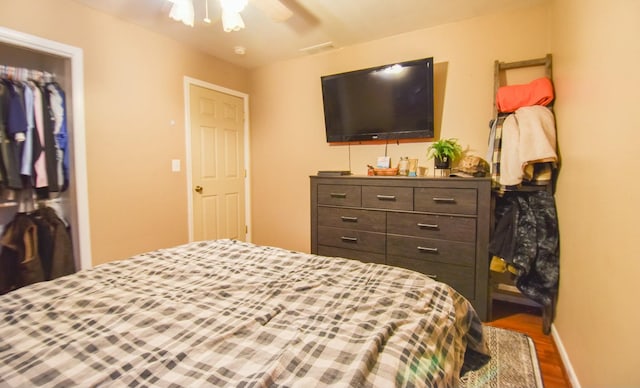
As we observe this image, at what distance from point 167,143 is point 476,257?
2.87m

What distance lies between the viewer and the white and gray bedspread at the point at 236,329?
0.73 m

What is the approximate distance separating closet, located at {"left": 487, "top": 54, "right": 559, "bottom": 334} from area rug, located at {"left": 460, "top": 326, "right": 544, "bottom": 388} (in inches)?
11.4

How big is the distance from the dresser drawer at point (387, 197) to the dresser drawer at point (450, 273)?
1.46 ft

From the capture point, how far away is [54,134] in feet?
7.30

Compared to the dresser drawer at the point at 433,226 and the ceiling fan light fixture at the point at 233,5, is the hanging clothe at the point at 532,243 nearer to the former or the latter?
the dresser drawer at the point at 433,226

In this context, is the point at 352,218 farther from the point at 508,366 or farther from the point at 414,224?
the point at 508,366

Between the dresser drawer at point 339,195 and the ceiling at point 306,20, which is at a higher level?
the ceiling at point 306,20

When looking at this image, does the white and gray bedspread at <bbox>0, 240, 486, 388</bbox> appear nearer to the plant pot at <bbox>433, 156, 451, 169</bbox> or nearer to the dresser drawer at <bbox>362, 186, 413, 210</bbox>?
the dresser drawer at <bbox>362, 186, 413, 210</bbox>

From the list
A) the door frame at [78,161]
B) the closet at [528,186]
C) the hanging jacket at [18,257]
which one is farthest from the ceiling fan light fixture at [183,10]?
the closet at [528,186]

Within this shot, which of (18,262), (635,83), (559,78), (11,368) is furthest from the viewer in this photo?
(18,262)

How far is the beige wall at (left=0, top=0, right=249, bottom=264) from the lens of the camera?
2230 millimetres

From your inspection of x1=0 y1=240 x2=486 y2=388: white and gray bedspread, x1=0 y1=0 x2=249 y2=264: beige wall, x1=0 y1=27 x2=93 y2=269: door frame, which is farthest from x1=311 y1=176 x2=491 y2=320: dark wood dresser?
x1=0 y1=27 x2=93 y2=269: door frame

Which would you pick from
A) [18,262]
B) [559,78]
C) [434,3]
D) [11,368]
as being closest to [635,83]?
[559,78]

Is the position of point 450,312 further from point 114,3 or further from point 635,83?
point 114,3
